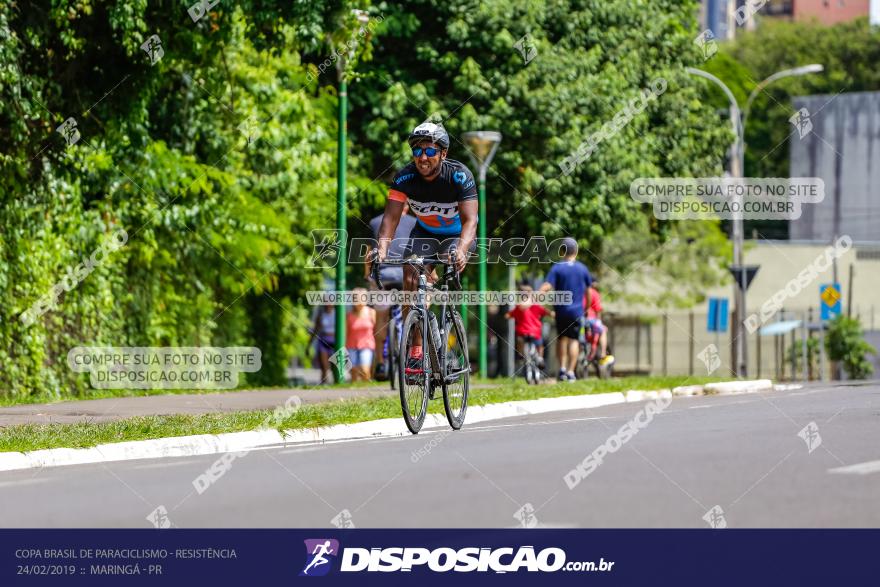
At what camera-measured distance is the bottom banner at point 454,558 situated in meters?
5.59

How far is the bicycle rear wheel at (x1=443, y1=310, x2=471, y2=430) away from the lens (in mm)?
11188

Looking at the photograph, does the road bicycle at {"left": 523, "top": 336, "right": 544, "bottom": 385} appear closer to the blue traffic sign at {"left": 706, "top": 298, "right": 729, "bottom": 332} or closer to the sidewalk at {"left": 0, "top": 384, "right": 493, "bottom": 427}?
the sidewalk at {"left": 0, "top": 384, "right": 493, "bottom": 427}

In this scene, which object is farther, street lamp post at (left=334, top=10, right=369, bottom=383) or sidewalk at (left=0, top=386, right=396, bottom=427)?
street lamp post at (left=334, top=10, right=369, bottom=383)

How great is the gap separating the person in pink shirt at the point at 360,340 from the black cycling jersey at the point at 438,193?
35.5 feet

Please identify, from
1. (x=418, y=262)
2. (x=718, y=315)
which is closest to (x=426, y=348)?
(x=418, y=262)

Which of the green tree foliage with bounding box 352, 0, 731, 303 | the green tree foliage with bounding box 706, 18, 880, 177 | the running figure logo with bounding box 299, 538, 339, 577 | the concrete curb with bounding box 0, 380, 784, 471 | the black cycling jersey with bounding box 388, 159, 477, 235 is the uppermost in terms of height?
the green tree foliage with bounding box 706, 18, 880, 177

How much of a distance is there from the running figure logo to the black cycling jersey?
→ 491 cm

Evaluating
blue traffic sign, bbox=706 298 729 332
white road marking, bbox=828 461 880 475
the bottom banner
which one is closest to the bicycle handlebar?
white road marking, bbox=828 461 880 475

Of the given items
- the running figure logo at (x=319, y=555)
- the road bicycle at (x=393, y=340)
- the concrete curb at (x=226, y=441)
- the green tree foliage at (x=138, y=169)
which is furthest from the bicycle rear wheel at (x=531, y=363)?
the running figure logo at (x=319, y=555)

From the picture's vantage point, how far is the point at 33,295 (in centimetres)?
1678

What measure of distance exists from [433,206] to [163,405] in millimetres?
4646

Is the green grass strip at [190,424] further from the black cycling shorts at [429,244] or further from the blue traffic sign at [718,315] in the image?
the blue traffic sign at [718,315]

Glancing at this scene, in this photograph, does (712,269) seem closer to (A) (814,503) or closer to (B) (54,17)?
(B) (54,17)

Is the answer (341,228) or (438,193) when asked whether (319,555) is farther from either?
(341,228)
